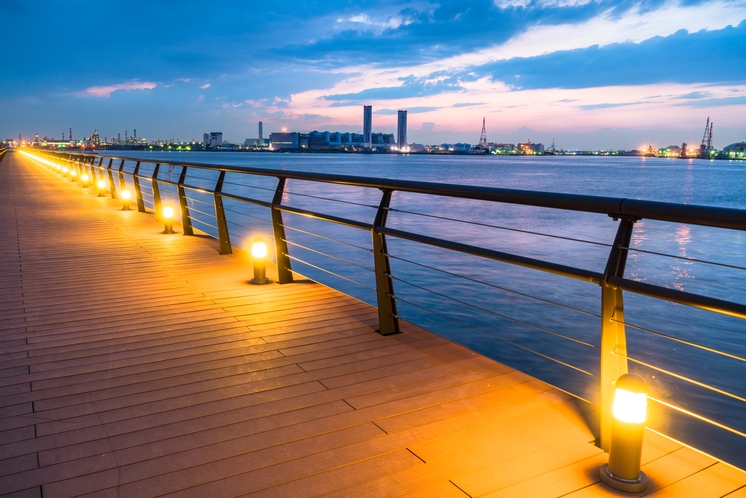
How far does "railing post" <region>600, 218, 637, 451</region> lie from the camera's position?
2.31 meters

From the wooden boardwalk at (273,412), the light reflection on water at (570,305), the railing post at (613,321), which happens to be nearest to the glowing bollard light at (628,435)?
the wooden boardwalk at (273,412)

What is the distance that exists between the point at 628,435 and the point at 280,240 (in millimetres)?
4120

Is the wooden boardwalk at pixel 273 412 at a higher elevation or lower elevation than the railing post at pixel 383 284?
lower

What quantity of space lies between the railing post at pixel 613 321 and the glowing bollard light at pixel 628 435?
193 mm

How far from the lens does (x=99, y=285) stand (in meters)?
5.90

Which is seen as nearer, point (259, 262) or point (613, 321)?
point (613, 321)

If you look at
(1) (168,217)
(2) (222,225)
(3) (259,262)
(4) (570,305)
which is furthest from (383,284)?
(4) (570,305)

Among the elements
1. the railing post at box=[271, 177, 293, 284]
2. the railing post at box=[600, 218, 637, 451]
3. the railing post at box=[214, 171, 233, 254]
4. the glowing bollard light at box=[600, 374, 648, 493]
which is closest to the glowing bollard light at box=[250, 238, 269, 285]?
the railing post at box=[271, 177, 293, 284]

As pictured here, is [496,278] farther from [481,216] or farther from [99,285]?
[481,216]

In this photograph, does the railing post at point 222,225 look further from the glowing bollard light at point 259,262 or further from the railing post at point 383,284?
the railing post at point 383,284

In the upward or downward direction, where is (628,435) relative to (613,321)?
downward

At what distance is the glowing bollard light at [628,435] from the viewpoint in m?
2.15

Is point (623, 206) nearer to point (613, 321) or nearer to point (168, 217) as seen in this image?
point (613, 321)

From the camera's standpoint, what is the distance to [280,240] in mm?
5777
